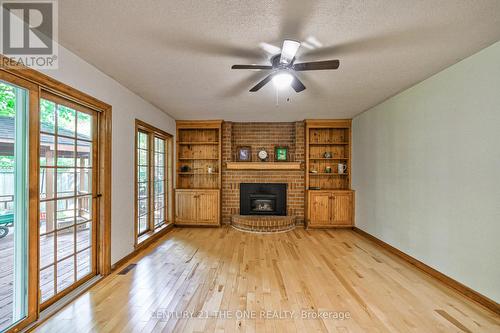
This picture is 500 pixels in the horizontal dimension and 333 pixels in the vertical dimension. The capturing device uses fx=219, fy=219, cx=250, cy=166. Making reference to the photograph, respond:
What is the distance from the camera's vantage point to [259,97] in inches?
139

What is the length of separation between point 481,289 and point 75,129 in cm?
448

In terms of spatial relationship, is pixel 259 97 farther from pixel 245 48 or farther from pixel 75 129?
pixel 75 129

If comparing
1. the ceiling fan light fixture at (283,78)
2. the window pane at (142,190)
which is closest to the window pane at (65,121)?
the window pane at (142,190)

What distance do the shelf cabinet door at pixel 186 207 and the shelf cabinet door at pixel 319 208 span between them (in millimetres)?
2620

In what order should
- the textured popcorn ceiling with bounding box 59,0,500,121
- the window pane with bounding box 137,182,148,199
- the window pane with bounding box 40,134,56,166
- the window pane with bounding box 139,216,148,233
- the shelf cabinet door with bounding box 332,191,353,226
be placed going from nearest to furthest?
the textured popcorn ceiling with bounding box 59,0,500,121 < the window pane with bounding box 40,134,56,166 < the window pane with bounding box 137,182,148,199 < the window pane with bounding box 139,216,148,233 < the shelf cabinet door with bounding box 332,191,353,226

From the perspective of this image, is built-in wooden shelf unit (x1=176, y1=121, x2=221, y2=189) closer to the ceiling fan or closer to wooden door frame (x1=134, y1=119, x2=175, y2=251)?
wooden door frame (x1=134, y1=119, x2=175, y2=251)

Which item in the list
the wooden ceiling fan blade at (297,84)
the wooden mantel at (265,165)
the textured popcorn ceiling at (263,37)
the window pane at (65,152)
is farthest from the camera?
the wooden mantel at (265,165)

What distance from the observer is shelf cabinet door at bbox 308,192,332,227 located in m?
4.91

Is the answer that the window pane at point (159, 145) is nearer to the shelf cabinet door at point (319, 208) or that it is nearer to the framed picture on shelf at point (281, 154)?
the framed picture on shelf at point (281, 154)

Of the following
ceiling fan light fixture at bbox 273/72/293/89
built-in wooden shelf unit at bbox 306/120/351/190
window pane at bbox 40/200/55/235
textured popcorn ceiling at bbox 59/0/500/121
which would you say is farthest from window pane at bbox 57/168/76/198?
built-in wooden shelf unit at bbox 306/120/351/190

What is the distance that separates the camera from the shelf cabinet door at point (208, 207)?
4957mm

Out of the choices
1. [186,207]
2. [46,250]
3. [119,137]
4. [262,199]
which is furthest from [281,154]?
[46,250]

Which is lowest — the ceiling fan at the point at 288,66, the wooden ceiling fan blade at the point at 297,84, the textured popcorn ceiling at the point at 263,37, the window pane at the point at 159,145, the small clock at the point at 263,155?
the small clock at the point at 263,155

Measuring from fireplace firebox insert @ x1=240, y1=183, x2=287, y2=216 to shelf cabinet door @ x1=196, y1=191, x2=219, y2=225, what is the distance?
2.07 feet
